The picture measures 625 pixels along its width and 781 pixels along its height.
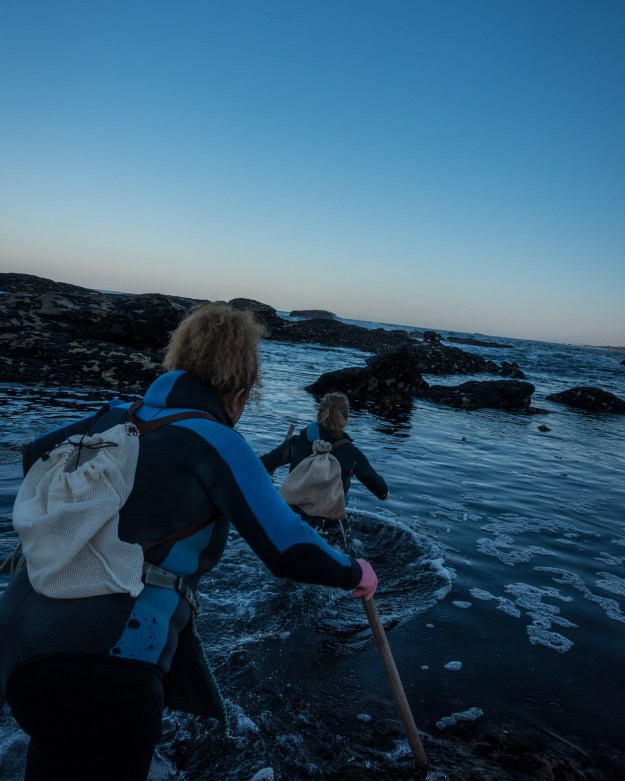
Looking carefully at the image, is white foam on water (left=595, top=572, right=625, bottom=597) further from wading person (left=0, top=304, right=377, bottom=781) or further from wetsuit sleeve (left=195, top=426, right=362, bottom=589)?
wetsuit sleeve (left=195, top=426, right=362, bottom=589)

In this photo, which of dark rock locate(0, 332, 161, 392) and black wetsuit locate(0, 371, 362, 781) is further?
dark rock locate(0, 332, 161, 392)

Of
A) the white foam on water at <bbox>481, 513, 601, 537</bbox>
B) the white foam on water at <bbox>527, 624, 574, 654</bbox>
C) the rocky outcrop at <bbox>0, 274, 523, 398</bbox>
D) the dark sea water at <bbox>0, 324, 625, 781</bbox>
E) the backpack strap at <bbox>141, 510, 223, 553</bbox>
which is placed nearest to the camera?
the backpack strap at <bbox>141, 510, 223, 553</bbox>

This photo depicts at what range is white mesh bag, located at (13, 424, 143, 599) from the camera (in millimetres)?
1736

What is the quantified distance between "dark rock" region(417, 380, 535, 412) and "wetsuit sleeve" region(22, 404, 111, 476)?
17269 mm

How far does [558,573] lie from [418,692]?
2954 millimetres

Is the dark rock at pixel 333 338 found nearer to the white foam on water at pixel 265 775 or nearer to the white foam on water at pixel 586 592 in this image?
the white foam on water at pixel 586 592

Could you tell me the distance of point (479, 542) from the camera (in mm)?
6469

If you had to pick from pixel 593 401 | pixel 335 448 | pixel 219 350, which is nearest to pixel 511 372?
pixel 593 401

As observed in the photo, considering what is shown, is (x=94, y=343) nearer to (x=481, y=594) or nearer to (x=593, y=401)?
(x=481, y=594)

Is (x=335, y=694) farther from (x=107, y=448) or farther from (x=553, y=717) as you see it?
(x=107, y=448)

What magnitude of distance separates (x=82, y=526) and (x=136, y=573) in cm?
26

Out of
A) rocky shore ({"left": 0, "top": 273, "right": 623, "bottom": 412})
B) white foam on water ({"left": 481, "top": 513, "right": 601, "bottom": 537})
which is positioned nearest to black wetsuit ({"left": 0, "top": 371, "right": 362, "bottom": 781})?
white foam on water ({"left": 481, "top": 513, "right": 601, "bottom": 537})

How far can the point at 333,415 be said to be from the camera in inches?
215

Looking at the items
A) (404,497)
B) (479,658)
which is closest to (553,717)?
(479,658)
